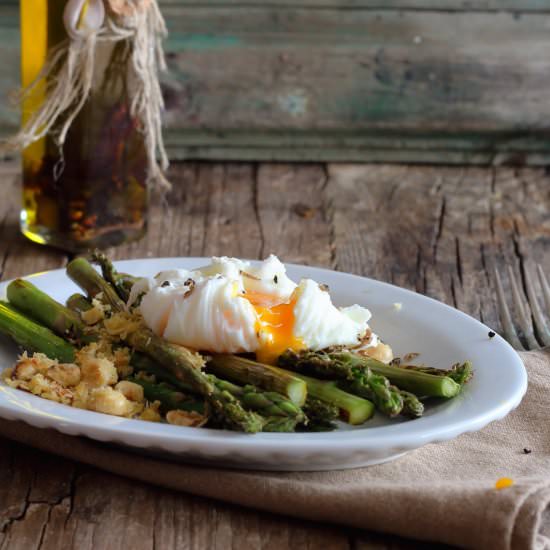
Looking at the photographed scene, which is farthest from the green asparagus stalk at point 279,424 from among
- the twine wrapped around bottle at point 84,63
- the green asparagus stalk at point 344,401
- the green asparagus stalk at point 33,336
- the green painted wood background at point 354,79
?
the green painted wood background at point 354,79

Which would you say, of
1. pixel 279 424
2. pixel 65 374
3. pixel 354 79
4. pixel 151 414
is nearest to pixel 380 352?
pixel 279 424

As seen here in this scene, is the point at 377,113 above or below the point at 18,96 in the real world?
below

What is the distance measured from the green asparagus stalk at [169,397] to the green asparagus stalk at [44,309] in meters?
0.26

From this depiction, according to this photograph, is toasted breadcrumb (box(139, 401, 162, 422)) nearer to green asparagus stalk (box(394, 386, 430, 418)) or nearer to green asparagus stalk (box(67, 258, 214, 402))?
green asparagus stalk (box(67, 258, 214, 402))

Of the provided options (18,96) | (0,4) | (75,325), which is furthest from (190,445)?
(0,4)

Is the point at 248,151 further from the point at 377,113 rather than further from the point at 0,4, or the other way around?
the point at 0,4

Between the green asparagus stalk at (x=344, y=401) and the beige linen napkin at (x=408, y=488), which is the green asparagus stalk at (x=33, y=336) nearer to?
the beige linen napkin at (x=408, y=488)

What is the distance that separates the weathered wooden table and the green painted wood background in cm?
13

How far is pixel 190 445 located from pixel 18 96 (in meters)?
1.65

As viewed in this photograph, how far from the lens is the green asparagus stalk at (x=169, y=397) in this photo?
200 centimetres

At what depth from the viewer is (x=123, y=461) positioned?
1.95m

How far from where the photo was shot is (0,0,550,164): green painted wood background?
4.45 meters

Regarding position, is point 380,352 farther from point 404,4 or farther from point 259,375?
point 404,4

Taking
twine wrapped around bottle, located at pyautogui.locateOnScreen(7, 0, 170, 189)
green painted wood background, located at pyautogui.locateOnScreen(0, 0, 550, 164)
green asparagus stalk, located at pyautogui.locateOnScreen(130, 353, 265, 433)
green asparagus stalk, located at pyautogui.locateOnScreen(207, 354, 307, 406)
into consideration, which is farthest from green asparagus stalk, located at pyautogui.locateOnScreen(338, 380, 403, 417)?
green painted wood background, located at pyautogui.locateOnScreen(0, 0, 550, 164)
